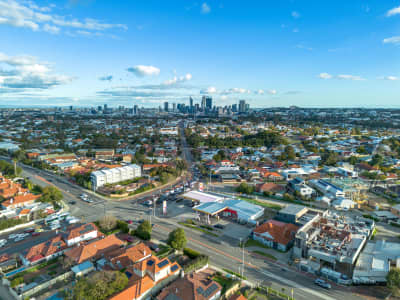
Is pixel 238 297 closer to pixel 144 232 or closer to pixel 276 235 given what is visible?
pixel 276 235

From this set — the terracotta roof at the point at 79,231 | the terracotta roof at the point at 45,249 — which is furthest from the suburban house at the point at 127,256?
the terracotta roof at the point at 45,249

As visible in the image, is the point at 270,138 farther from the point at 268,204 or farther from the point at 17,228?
the point at 17,228

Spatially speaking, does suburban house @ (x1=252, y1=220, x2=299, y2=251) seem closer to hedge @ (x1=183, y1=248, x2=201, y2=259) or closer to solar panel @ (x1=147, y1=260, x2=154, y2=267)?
hedge @ (x1=183, y1=248, x2=201, y2=259)

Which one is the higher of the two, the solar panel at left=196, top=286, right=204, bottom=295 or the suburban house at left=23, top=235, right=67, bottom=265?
the solar panel at left=196, top=286, right=204, bottom=295

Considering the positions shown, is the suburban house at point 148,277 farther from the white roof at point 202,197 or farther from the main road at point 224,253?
the white roof at point 202,197

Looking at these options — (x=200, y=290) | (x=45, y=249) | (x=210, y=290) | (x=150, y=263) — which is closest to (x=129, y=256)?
(x=150, y=263)

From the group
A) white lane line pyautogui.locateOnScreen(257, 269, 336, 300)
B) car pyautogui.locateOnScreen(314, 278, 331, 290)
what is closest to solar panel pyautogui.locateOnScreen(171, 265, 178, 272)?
white lane line pyautogui.locateOnScreen(257, 269, 336, 300)

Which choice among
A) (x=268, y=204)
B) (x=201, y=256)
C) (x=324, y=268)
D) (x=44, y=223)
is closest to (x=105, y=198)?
(x=44, y=223)
